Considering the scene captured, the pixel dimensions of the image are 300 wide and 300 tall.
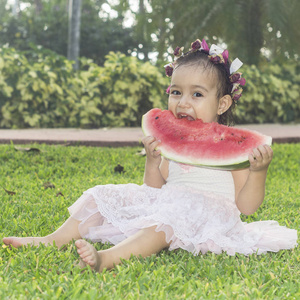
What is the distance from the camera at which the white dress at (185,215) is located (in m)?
2.29

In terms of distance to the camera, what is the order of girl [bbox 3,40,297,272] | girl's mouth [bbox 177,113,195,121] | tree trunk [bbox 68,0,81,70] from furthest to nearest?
tree trunk [bbox 68,0,81,70]
girl's mouth [bbox 177,113,195,121]
girl [bbox 3,40,297,272]

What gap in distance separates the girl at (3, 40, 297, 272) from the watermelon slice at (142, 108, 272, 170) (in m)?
0.06

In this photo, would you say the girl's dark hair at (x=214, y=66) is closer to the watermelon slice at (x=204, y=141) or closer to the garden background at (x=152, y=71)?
the watermelon slice at (x=204, y=141)

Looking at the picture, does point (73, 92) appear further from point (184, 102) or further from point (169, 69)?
point (184, 102)

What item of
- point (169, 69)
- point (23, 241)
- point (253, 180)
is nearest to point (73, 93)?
point (169, 69)

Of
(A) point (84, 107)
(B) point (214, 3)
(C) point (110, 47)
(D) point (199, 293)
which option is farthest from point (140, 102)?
(C) point (110, 47)

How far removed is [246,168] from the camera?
255cm

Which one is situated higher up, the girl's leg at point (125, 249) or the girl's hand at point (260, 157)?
the girl's hand at point (260, 157)

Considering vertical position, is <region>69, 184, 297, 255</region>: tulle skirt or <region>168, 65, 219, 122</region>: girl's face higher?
<region>168, 65, 219, 122</region>: girl's face

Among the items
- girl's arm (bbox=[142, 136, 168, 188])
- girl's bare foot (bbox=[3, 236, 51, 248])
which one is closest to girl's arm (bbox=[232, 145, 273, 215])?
girl's arm (bbox=[142, 136, 168, 188])

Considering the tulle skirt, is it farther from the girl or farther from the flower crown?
the flower crown

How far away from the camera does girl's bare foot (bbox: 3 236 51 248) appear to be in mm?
2287

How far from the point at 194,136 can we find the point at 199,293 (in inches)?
41.9

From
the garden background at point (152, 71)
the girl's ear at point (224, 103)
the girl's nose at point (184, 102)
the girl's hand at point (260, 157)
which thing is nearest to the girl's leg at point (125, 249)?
the girl's hand at point (260, 157)
